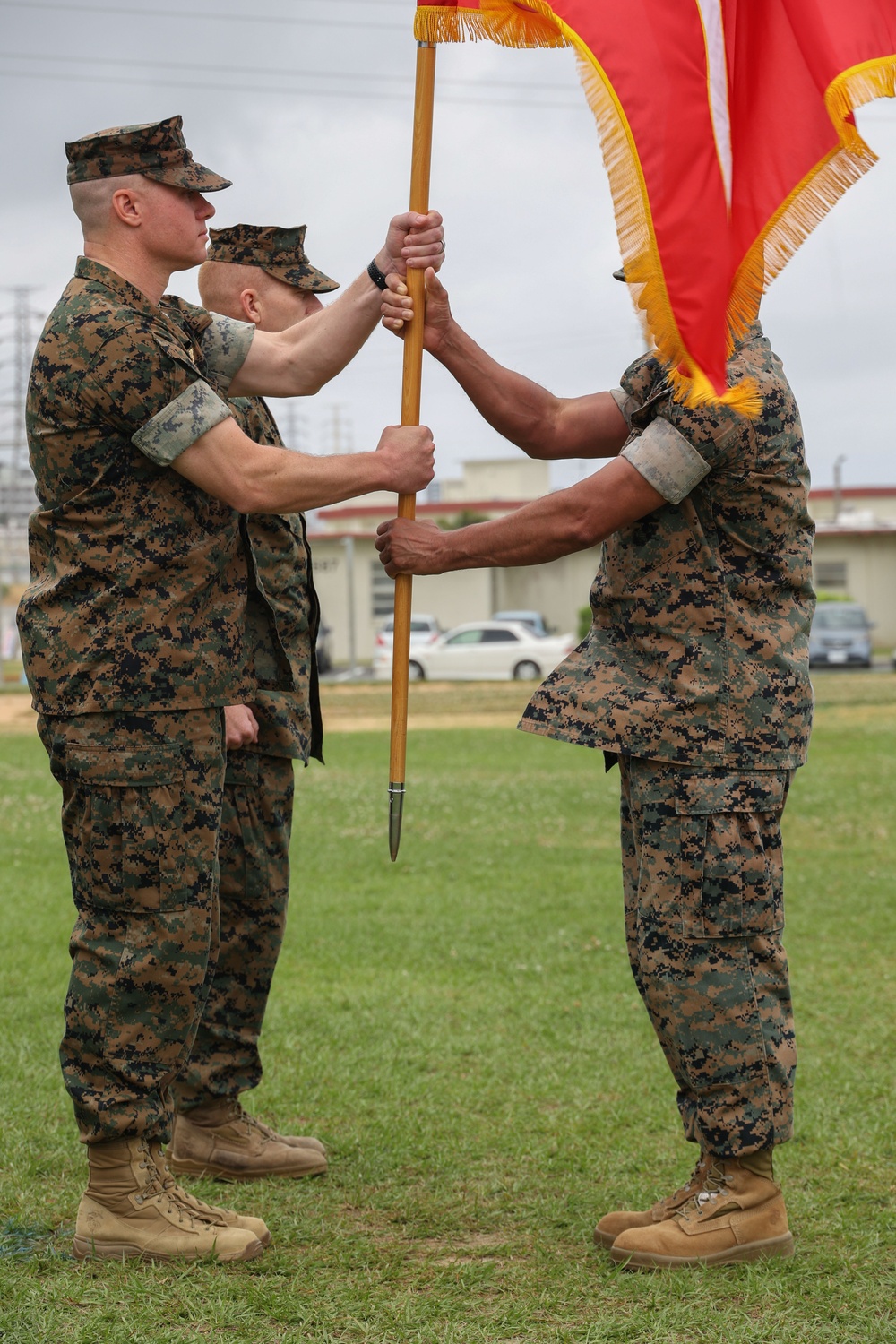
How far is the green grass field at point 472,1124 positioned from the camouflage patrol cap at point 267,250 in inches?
111

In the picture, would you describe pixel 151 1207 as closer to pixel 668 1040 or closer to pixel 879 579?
pixel 668 1040

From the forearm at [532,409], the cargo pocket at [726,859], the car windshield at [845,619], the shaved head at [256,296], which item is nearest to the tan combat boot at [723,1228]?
the cargo pocket at [726,859]

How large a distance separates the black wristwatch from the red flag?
3.16 ft

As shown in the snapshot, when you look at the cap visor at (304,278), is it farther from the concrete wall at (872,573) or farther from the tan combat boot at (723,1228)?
the concrete wall at (872,573)

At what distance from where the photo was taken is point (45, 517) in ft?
11.9

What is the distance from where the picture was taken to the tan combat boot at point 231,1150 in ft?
14.1

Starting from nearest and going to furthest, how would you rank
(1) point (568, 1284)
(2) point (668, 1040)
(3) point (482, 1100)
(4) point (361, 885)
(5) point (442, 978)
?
(1) point (568, 1284) → (2) point (668, 1040) → (3) point (482, 1100) → (5) point (442, 978) → (4) point (361, 885)

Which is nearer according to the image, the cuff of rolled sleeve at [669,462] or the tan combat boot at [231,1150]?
the cuff of rolled sleeve at [669,462]

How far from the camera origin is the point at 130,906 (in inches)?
142

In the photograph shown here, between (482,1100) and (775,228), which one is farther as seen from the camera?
(482,1100)

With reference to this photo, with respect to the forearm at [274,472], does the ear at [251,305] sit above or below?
above

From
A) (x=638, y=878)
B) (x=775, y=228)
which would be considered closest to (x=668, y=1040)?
(x=638, y=878)

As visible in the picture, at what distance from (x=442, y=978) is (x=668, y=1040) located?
10.6 feet

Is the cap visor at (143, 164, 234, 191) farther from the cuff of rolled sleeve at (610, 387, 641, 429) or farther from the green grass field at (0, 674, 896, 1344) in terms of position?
the green grass field at (0, 674, 896, 1344)
